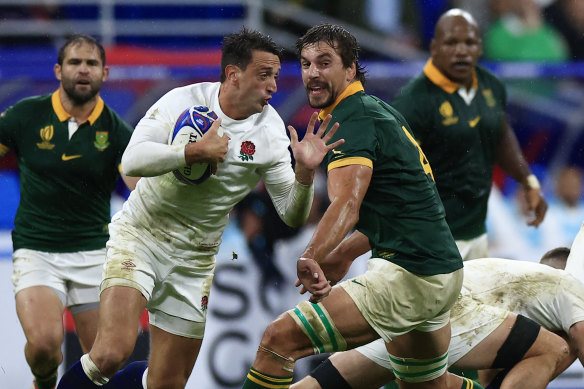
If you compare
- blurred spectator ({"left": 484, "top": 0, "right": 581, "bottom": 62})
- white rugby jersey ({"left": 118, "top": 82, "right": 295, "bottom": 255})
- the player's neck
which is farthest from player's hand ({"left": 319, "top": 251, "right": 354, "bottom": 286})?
blurred spectator ({"left": 484, "top": 0, "right": 581, "bottom": 62})

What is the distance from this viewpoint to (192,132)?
4.74 meters

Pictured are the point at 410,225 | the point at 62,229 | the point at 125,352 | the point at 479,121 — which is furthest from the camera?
the point at 479,121

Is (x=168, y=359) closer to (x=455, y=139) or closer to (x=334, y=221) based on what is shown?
(x=334, y=221)

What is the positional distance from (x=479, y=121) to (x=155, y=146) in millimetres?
2734

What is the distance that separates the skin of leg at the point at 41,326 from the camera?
18.6 feet

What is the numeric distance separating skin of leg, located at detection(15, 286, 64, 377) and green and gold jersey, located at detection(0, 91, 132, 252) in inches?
12.4

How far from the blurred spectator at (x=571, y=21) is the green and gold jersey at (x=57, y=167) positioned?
186 inches

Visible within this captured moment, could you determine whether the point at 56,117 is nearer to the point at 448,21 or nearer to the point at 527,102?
the point at 448,21

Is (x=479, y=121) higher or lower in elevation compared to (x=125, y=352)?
higher

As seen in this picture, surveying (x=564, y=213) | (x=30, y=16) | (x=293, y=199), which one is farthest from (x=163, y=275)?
(x=30, y=16)

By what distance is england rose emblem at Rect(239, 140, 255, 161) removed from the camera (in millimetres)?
4980

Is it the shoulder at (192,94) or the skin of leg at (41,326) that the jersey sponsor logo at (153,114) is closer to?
the shoulder at (192,94)

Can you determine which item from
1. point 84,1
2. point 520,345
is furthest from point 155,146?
point 84,1

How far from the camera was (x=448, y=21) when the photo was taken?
22.4 ft
